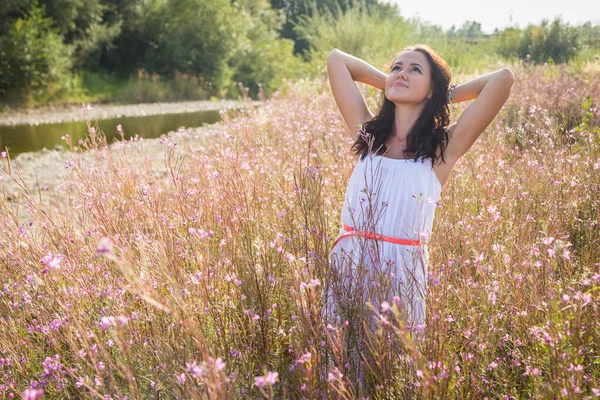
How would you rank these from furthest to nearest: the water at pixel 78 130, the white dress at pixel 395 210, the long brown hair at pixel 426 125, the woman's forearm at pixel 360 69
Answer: the water at pixel 78 130 < the woman's forearm at pixel 360 69 < the long brown hair at pixel 426 125 < the white dress at pixel 395 210

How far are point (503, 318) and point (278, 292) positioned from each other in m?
1.09

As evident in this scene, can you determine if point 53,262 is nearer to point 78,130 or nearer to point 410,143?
point 410,143

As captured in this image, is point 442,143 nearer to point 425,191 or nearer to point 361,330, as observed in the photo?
point 425,191

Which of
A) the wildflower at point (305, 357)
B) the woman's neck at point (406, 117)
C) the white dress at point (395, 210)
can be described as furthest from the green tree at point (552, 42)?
the wildflower at point (305, 357)

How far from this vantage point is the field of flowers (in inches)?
61.3

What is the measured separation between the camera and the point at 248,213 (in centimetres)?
259

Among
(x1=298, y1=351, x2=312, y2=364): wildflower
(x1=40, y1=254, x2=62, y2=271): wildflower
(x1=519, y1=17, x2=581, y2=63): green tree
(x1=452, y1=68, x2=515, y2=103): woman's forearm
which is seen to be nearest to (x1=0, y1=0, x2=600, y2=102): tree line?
(x1=519, y1=17, x2=581, y2=63): green tree

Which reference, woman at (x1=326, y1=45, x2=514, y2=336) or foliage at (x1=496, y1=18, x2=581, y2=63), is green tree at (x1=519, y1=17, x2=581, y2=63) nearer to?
foliage at (x1=496, y1=18, x2=581, y2=63)

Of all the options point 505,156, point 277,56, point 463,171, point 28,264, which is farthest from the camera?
point 277,56

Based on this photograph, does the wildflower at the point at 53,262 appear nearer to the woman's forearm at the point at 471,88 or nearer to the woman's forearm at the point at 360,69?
the woman's forearm at the point at 360,69

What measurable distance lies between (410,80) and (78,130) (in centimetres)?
1469

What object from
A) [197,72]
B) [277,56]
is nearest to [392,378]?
[197,72]

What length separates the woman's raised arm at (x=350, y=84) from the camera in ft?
10.0

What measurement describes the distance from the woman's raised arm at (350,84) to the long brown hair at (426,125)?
0.18 m
